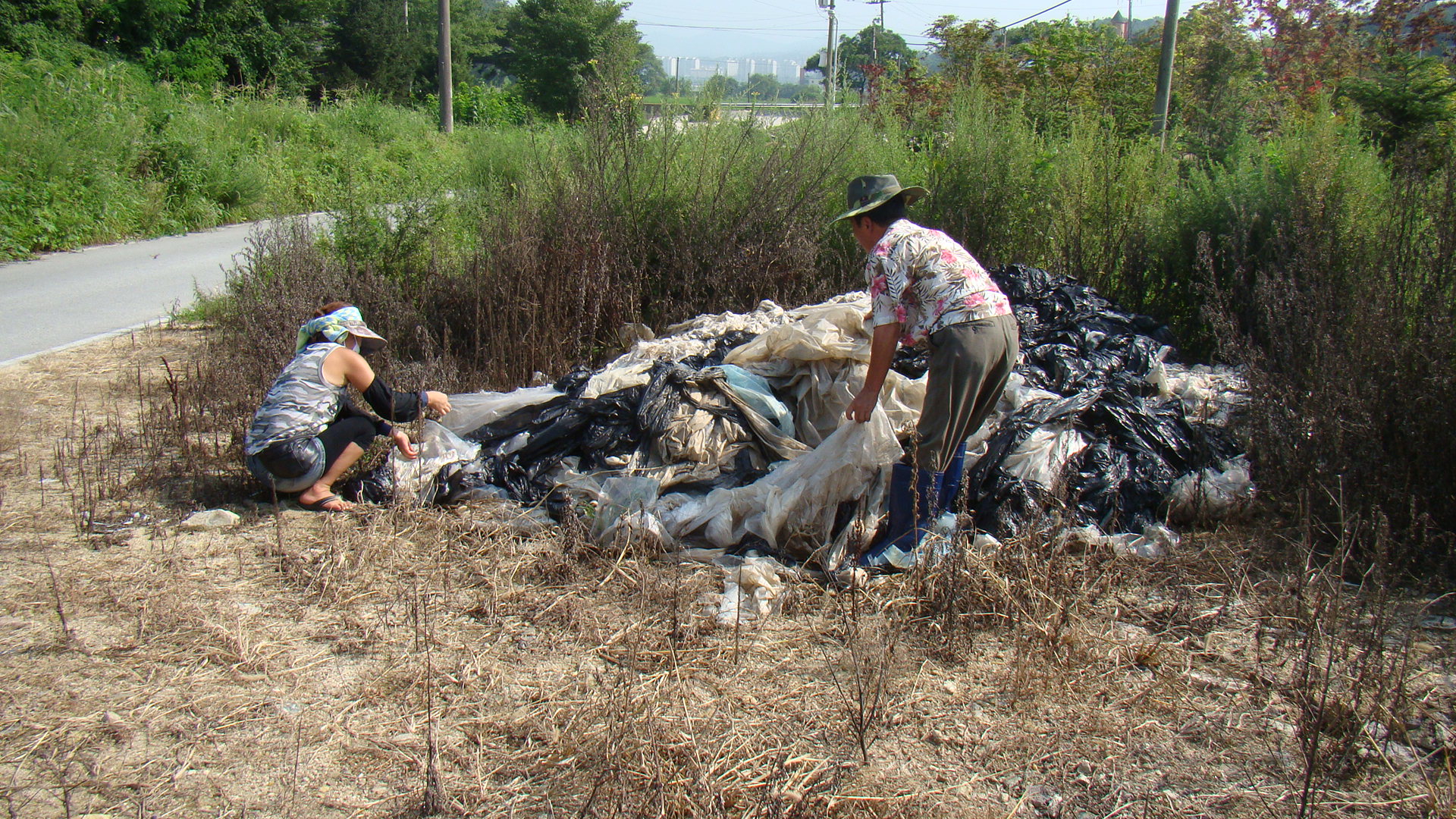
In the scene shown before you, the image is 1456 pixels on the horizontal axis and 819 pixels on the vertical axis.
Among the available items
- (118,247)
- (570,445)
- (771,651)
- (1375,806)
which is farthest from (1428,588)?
(118,247)

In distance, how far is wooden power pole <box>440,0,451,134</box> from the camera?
23.2 metres

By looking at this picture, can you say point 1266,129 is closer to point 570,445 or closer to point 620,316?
point 620,316

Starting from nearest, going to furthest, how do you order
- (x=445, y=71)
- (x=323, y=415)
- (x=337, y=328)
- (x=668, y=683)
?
1. (x=668, y=683)
2. (x=323, y=415)
3. (x=337, y=328)
4. (x=445, y=71)

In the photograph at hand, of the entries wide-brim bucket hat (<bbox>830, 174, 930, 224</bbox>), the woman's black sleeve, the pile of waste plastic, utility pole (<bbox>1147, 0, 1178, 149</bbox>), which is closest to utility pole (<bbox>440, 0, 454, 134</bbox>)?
utility pole (<bbox>1147, 0, 1178, 149</bbox>)

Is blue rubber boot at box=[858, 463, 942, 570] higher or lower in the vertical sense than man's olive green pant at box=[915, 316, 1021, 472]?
lower

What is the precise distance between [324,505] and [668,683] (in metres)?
2.31

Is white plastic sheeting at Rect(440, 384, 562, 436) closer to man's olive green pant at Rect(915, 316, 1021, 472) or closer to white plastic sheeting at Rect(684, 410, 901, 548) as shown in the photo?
white plastic sheeting at Rect(684, 410, 901, 548)

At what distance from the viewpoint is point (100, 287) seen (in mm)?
9852

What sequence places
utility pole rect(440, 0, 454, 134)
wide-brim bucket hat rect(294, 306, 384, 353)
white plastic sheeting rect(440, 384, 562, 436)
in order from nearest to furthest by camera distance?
wide-brim bucket hat rect(294, 306, 384, 353) → white plastic sheeting rect(440, 384, 562, 436) → utility pole rect(440, 0, 454, 134)

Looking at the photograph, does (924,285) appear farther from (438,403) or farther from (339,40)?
(339,40)

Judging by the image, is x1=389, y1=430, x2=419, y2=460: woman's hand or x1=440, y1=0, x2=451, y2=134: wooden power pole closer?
x1=389, y1=430, x2=419, y2=460: woman's hand

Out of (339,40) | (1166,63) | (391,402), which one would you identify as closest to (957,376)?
(391,402)

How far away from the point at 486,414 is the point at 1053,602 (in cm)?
326

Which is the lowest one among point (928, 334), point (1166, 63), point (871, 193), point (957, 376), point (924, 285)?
point (957, 376)
